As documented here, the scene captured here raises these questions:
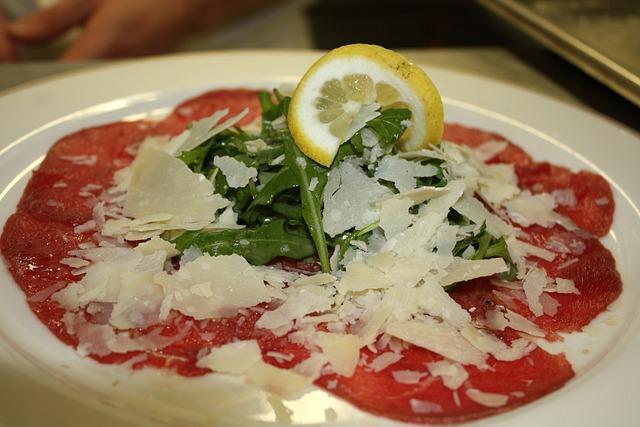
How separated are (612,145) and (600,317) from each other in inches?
37.8

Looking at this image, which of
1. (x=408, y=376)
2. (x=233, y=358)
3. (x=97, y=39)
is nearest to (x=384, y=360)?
(x=408, y=376)

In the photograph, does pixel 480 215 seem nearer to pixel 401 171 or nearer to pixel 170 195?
pixel 401 171

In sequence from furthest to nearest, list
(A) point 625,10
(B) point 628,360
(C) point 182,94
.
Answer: (A) point 625,10
(C) point 182,94
(B) point 628,360

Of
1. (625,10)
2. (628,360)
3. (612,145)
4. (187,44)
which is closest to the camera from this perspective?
(628,360)

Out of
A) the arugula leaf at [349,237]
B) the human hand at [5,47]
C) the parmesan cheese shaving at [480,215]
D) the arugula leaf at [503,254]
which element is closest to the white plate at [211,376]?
the arugula leaf at [503,254]

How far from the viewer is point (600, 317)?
189 centimetres

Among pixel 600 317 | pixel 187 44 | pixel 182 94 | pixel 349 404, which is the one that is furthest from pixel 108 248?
pixel 187 44

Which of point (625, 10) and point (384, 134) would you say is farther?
point (625, 10)

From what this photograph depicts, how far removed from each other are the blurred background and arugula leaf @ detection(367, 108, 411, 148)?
1.16 m

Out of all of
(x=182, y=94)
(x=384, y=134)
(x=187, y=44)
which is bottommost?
(x=187, y=44)

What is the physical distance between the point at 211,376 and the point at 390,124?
88 cm

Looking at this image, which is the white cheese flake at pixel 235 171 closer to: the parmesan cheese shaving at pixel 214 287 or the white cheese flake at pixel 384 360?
the parmesan cheese shaving at pixel 214 287

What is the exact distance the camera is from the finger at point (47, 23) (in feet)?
13.4

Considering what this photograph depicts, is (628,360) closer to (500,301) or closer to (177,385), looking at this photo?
(500,301)
